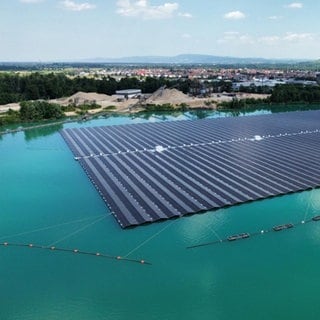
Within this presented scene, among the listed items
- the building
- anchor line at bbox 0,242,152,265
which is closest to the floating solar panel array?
anchor line at bbox 0,242,152,265

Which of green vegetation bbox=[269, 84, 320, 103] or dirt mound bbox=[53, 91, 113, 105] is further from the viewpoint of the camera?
dirt mound bbox=[53, 91, 113, 105]

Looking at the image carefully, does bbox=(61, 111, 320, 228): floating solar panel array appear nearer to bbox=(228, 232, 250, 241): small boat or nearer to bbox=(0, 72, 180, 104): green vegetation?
bbox=(228, 232, 250, 241): small boat

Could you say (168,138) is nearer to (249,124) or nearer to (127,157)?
(127,157)

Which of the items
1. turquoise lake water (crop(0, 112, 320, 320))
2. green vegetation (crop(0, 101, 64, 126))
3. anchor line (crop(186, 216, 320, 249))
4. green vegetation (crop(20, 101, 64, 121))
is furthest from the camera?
green vegetation (crop(20, 101, 64, 121))

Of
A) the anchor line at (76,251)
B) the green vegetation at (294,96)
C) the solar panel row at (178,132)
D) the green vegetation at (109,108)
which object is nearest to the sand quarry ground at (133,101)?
the green vegetation at (109,108)

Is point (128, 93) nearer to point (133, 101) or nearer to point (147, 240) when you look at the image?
point (133, 101)

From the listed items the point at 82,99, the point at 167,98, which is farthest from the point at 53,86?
the point at 167,98

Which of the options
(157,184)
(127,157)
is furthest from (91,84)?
(157,184)
